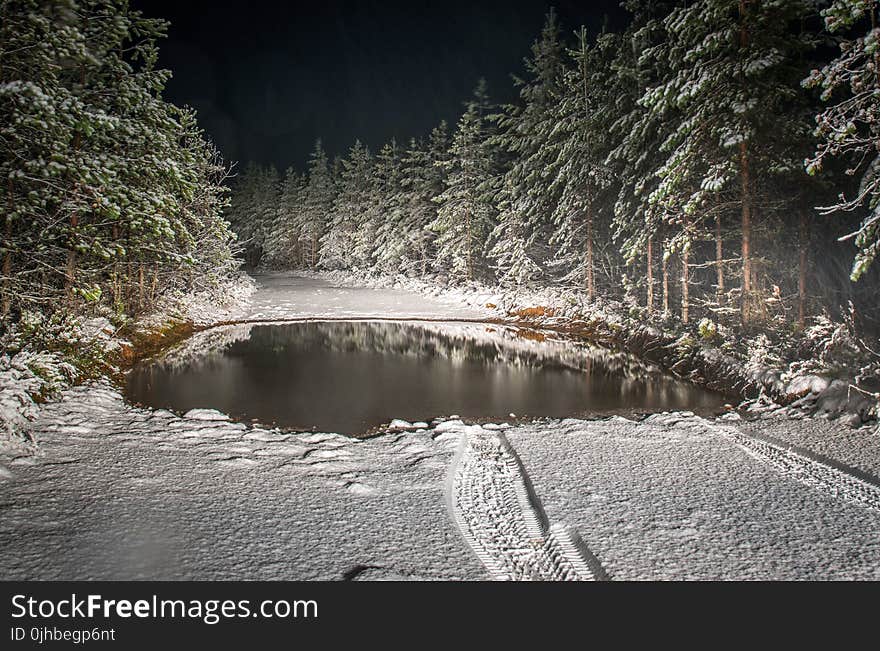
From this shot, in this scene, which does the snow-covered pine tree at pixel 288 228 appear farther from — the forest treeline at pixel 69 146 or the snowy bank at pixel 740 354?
the forest treeline at pixel 69 146

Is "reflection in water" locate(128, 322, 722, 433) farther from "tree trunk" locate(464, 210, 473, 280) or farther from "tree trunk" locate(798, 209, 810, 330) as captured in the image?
"tree trunk" locate(464, 210, 473, 280)

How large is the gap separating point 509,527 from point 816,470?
389 cm

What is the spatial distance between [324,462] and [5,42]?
26.4ft

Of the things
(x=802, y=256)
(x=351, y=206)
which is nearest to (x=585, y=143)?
(x=802, y=256)

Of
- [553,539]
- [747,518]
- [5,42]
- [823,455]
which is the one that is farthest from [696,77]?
[5,42]

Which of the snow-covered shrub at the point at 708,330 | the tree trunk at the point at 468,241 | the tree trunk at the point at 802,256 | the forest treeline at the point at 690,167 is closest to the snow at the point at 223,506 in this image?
the forest treeline at the point at 690,167

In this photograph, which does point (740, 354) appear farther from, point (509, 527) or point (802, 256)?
point (509, 527)

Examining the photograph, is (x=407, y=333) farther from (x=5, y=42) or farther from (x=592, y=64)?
(x=5, y=42)

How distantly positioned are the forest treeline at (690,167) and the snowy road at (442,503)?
3520mm

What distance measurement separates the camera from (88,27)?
34.3 ft

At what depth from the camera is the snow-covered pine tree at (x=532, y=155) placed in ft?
75.4

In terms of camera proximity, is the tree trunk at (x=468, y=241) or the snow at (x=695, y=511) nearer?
the snow at (x=695, y=511)

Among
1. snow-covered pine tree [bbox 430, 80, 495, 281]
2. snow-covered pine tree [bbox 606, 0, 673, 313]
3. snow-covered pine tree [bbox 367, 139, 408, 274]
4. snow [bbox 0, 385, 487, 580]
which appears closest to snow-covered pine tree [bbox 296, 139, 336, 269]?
snow-covered pine tree [bbox 367, 139, 408, 274]

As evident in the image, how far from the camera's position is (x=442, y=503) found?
5422 millimetres
